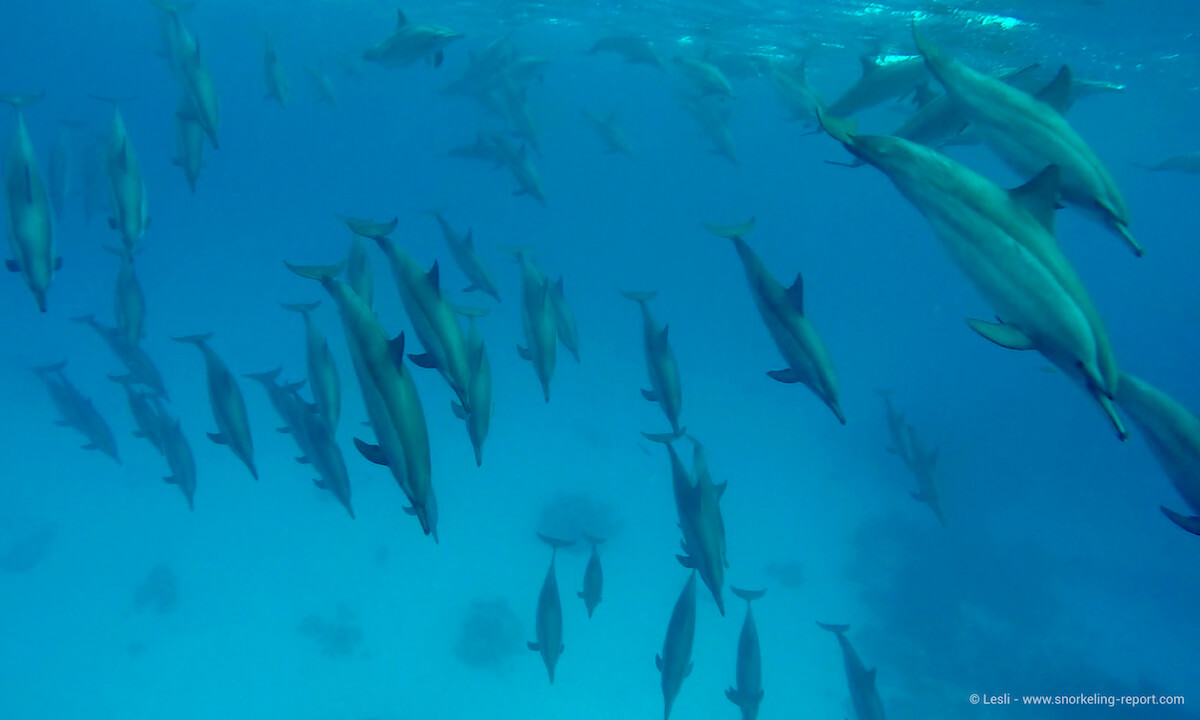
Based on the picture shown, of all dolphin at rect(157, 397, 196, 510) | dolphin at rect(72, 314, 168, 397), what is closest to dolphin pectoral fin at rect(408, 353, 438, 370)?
dolphin at rect(157, 397, 196, 510)

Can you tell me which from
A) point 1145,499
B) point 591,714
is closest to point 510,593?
point 591,714

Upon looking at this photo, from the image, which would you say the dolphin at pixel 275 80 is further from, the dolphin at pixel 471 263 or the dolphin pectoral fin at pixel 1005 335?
the dolphin pectoral fin at pixel 1005 335

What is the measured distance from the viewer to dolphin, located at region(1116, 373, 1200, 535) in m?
2.84

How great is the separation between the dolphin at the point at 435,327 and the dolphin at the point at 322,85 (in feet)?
40.8

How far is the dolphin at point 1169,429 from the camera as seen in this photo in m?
2.84

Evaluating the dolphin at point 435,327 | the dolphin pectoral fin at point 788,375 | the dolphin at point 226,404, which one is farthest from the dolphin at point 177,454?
the dolphin pectoral fin at point 788,375

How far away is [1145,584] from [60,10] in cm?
6618

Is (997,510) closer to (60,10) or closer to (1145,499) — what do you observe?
(1145,499)

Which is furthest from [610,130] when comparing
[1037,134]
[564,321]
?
[1037,134]

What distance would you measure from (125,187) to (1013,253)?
5384 millimetres

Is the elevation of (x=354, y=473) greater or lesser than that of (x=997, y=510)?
greater

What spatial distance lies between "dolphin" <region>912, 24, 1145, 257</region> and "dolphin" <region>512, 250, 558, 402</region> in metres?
3.05

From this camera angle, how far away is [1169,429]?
2855 mm

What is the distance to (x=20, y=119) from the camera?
4.14m
